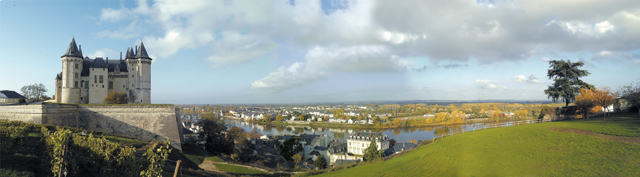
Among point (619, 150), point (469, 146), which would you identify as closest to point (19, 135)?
point (469, 146)

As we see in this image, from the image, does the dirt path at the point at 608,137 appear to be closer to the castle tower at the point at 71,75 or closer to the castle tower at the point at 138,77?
the castle tower at the point at 138,77

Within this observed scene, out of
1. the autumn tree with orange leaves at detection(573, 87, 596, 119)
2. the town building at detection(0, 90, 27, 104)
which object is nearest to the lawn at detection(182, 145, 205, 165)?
the town building at detection(0, 90, 27, 104)

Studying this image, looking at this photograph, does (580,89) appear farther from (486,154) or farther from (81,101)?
(81,101)

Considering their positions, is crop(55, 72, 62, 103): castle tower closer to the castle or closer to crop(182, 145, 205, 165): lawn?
the castle

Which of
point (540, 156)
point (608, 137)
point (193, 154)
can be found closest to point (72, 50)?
point (193, 154)

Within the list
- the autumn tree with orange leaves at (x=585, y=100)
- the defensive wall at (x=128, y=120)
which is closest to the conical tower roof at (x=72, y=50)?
the defensive wall at (x=128, y=120)

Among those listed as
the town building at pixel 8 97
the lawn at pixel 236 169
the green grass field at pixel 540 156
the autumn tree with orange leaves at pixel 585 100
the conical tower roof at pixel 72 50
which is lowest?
the lawn at pixel 236 169
